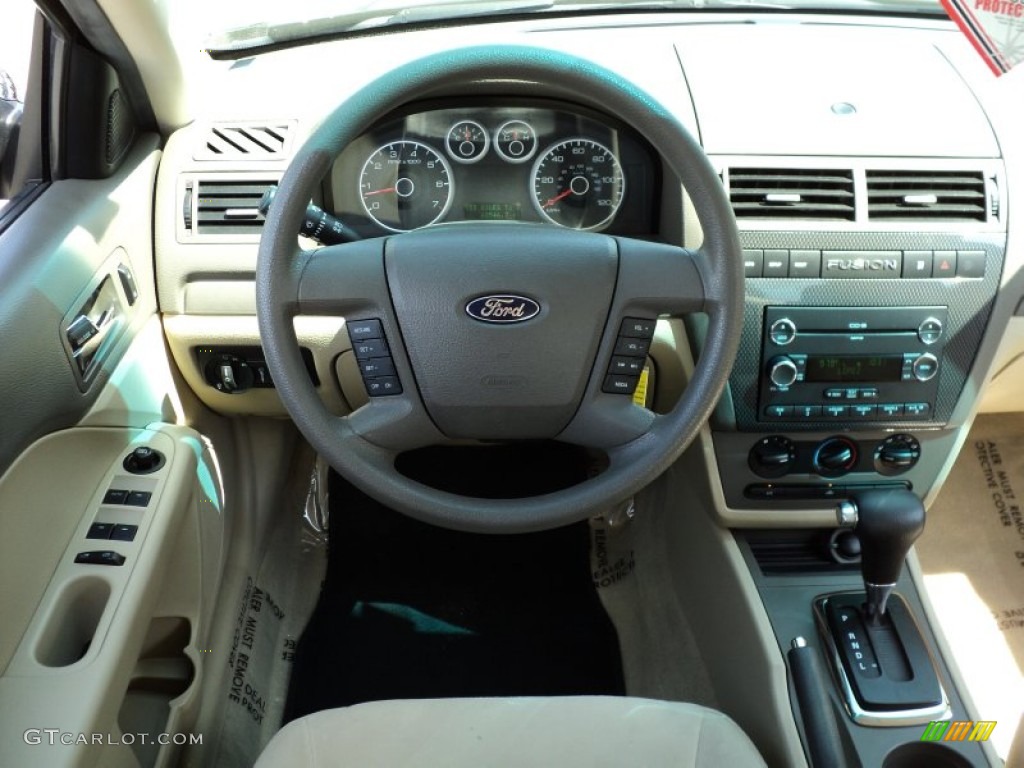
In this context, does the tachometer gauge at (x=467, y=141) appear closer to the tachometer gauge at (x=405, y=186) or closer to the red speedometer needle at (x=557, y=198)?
the tachometer gauge at (x=405, y=186)

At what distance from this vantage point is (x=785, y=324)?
62.1 inches

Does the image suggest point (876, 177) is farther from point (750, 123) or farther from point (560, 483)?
point (560, 483)

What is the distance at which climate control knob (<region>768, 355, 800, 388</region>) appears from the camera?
1.58 metres

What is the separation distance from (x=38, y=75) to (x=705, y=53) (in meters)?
1.15

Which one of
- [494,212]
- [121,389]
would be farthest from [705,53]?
[121,389]

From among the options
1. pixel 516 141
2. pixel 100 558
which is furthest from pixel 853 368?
pixel 100 558

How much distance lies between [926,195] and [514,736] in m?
1.09

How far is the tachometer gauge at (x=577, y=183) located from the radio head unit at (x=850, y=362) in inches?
13.1

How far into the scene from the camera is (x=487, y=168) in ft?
5.25

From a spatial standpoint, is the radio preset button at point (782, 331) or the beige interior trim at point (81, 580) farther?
the radio preset button at point (782, 331)

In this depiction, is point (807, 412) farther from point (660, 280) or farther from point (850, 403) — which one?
point (660, 280)

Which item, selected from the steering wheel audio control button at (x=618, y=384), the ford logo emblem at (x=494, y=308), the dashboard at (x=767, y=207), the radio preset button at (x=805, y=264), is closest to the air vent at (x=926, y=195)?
the dashboard at (x=767, y=207)

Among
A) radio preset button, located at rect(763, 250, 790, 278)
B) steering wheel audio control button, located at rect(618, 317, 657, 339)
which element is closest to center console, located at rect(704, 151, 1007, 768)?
radio preset button, located at rect(763, 250, 790, 278)

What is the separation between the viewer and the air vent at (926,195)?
1575 millimetres
